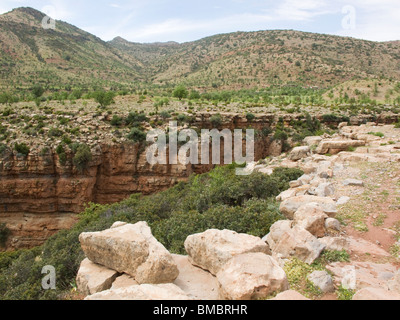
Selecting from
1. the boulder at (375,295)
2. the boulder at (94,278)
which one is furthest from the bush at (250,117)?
the boulder at (375,295)

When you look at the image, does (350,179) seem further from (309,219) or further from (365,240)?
(309,219)

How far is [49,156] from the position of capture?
53.4 ft

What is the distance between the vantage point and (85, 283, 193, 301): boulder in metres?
3.13

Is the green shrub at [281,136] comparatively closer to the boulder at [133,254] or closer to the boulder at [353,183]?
the boulder at [353,183]

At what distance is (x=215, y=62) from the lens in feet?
196

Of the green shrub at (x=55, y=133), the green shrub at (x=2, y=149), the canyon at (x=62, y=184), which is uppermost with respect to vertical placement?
the green shrub at (x=55, y=133)

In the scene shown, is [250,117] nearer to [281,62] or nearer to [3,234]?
[3,234]

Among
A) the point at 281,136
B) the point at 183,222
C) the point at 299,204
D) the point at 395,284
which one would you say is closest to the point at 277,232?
the point at 299,204

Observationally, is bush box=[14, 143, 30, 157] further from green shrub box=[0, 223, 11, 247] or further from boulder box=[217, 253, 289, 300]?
boulder box=[217, 253, 289, 300]

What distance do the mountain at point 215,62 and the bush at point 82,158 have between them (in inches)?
1018

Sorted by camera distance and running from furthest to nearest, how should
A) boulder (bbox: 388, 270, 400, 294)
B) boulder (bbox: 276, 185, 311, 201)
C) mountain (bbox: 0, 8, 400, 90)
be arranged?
mountain (bbox: 0, 8, 400, 90) → boulder (bbox: 276, 185, 311, 201) → boulder (bbox: 388, 270, 400, 294)

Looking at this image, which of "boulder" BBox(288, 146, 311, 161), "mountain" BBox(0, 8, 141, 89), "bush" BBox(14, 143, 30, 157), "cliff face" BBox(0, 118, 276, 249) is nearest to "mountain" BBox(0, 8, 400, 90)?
"mountain" BBox(0, 8, 141, 89)

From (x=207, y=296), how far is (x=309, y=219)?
2.44 metres

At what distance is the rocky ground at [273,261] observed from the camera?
3301 millimetres
